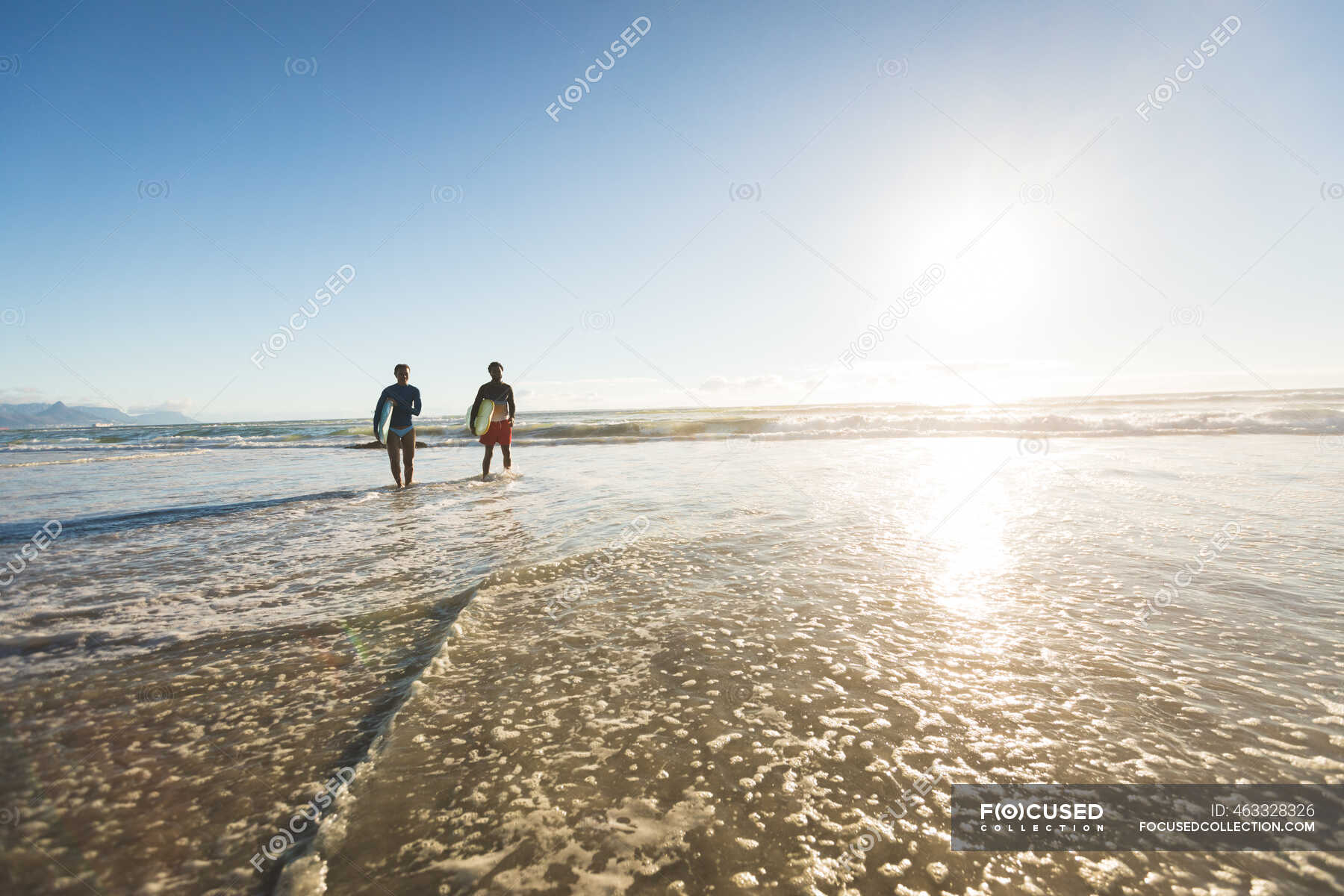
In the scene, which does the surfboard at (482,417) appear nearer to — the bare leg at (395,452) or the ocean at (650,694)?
the bare leg at (395,452)

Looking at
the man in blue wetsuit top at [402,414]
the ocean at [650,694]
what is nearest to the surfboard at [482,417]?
the man in blue wetsuit top at [402,414]

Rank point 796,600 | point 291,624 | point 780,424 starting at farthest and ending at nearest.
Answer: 1. point 780,424
2. point 796,600
3. point 291,624

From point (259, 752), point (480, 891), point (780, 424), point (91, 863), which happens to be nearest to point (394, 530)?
point (259, 752)

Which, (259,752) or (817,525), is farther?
(817,525)

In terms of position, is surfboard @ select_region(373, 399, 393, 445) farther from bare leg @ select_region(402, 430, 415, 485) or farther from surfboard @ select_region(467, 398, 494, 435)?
surfboard @ select_region(467, 398, 494, 435)

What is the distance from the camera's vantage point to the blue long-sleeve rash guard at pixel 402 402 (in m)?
11.8

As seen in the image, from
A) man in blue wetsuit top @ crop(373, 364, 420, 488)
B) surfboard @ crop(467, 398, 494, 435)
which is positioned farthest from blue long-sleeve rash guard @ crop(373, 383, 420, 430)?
surfboard @ crop(467, 398, 494, 435)

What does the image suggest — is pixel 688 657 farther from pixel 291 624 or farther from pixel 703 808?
pixel 291 624

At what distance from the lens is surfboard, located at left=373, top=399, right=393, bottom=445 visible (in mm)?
11758

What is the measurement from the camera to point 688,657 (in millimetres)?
3490

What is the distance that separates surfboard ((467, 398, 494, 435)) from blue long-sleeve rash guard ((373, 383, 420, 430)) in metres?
1.45

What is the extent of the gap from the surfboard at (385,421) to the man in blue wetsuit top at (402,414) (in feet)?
0.13

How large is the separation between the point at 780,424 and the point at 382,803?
2845 centimetres

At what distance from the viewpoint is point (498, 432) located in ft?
43.8
